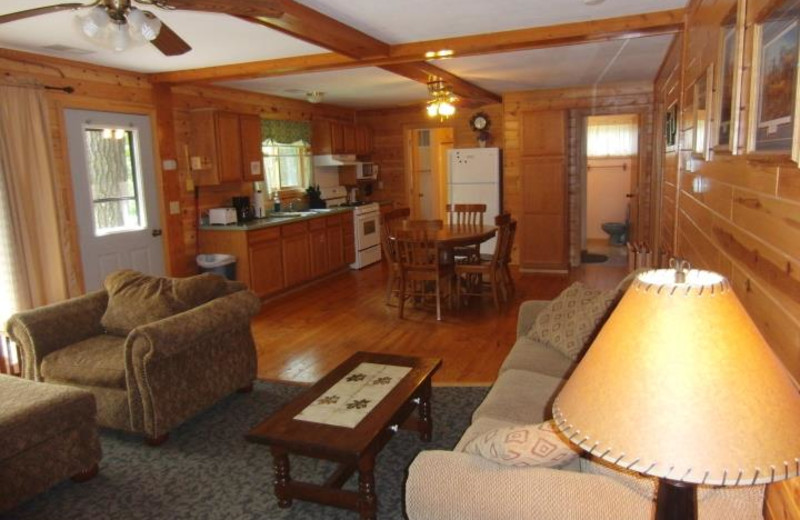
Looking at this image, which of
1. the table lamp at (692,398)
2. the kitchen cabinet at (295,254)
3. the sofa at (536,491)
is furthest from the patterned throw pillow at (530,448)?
the kitchen cabinet at (295,254)

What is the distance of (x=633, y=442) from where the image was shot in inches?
34.9

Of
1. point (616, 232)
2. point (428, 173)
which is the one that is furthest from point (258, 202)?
point (616, 232)

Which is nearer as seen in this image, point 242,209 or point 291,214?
point 242,209

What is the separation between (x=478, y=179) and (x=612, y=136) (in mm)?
3055

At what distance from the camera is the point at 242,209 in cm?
635

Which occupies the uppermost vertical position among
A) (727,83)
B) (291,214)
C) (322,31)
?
(322,31)

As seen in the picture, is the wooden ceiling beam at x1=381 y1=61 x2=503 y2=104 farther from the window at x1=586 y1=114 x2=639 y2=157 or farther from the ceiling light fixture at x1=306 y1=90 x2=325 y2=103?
the window at x1=586 y1=114 x2=639 y2=157

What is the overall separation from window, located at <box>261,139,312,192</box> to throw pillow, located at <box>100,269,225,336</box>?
3574mm

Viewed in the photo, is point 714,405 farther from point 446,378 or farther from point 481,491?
point 446,378

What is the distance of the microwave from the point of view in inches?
341

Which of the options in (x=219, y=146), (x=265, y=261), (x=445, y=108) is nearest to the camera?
(x=445, y=108)

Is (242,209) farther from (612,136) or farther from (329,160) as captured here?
(612,136)

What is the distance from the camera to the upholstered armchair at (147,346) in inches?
118

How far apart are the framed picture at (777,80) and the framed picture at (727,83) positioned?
0.24 m
